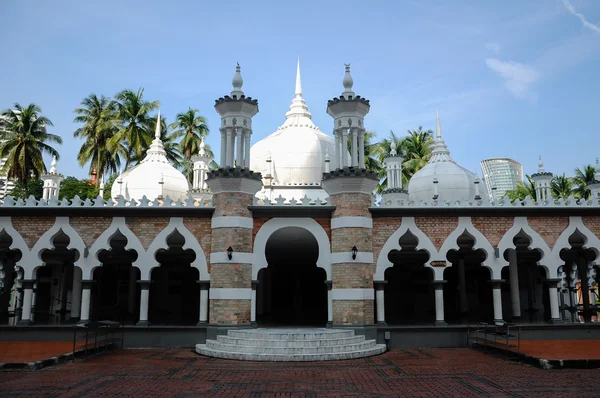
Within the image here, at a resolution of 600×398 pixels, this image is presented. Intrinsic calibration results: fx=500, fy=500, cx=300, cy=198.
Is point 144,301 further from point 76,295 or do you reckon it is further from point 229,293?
point 76,295

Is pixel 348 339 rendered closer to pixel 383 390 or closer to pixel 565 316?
pixel 383 390

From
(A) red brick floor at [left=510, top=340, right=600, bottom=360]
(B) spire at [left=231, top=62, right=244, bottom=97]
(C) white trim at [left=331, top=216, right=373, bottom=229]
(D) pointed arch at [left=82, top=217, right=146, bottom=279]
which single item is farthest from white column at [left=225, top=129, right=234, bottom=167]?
(A) red brick floor at [left=510, top=340, right=600, bottom=360]

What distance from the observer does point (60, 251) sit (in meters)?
21.3

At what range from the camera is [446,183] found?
25391 mm

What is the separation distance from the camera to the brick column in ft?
55.3

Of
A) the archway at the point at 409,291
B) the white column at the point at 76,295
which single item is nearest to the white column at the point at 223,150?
the white column at the point at 76,295

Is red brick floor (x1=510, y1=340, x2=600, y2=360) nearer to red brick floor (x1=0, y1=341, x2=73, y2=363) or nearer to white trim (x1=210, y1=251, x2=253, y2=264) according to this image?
white trim (x1=210, y1=251, x2=253, y2=264)

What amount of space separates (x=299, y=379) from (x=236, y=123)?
9.86 metres

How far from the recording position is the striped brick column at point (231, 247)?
55.2 ft

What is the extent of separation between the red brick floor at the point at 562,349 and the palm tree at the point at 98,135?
36428 millimetres

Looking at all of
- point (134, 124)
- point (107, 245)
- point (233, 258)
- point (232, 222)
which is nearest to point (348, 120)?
point (232, 222)

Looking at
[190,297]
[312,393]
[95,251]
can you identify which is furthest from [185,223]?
[312,393]

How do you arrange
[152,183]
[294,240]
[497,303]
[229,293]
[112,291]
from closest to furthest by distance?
[229,293] → [497,303] → [294,240] → [112,291] → [152,183]

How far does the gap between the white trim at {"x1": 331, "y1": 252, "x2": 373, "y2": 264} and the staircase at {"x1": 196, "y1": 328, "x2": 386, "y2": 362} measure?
7.63ft
